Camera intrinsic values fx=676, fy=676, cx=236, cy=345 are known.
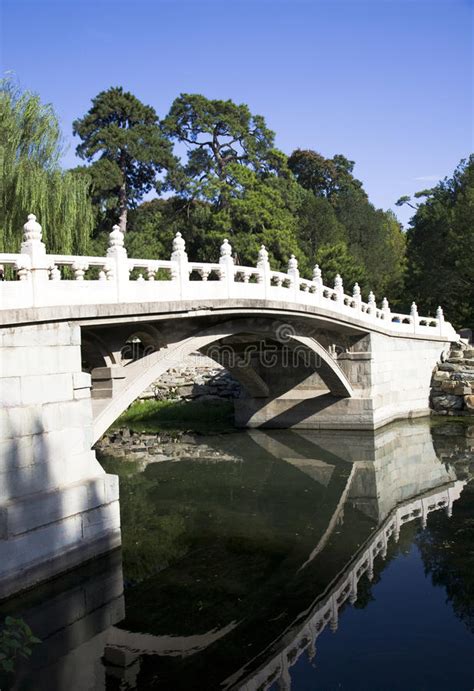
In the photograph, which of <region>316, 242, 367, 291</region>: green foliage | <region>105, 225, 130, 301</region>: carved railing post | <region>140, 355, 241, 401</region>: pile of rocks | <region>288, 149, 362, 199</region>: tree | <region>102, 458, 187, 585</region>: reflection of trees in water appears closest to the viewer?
<region>102, 458, 187, 585</region>: reflection of trees in water

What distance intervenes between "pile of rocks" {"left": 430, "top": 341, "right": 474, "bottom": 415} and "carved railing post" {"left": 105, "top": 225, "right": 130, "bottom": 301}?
600 inches

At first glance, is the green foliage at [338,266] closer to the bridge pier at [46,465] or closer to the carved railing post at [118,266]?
the carved railing post at [118,266]

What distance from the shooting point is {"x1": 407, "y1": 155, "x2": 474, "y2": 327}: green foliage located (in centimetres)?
3002

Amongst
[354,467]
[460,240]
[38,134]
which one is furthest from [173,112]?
[354,467]

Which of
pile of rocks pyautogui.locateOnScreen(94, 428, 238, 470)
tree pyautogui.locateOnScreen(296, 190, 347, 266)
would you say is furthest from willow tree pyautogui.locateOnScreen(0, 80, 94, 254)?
tree pyautogui.locateOnScreen(296, 190, 347, 266)

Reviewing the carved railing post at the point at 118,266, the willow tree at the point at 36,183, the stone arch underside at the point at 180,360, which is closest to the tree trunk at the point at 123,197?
the willow tree at the point at 36,183

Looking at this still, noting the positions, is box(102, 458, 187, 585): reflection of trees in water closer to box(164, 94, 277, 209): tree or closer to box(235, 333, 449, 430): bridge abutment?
box(235, 333, 449, 430): bridge abutment

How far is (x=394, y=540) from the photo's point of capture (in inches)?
414

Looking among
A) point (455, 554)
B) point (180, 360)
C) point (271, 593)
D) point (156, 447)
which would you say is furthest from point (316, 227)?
point (271, 593)

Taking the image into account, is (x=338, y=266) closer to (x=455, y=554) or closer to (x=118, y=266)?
(x=118, y=266)

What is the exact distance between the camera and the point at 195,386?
80.8 ft

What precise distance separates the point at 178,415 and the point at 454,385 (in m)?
9.26

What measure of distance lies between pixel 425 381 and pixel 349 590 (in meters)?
15.3

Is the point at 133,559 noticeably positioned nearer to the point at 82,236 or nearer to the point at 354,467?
the point at 354,467
